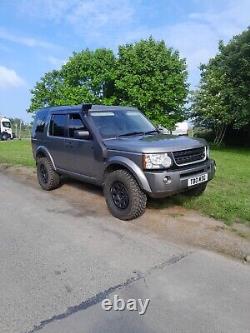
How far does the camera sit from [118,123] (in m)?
6.63

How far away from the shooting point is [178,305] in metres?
3.24

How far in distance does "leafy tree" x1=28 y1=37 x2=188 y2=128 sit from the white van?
39.3 feet

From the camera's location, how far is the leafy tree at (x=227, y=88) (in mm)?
19422

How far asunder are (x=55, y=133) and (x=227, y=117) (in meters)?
15.8

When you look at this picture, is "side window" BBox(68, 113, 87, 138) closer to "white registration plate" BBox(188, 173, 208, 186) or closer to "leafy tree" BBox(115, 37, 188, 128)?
"white registration plate" BBox(188, 173, 208, 186)

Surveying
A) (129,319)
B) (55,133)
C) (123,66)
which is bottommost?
(129,319)

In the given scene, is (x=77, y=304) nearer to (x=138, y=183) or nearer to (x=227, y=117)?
(x=138, y=183)

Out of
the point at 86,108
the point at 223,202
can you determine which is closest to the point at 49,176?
the point at 86,108

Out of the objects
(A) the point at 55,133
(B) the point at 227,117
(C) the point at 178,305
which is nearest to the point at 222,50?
(B) the point at 227,117

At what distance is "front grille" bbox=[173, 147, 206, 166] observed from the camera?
18.1 ft

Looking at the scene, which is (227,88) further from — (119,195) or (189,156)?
(119,195)

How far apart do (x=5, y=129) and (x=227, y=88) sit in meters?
26.4

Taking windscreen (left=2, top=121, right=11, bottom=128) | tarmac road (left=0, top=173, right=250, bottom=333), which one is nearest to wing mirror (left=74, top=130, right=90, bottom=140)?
tarmac road (left=0, top=173, right=250, bottom=333)

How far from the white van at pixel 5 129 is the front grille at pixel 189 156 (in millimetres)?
35190
